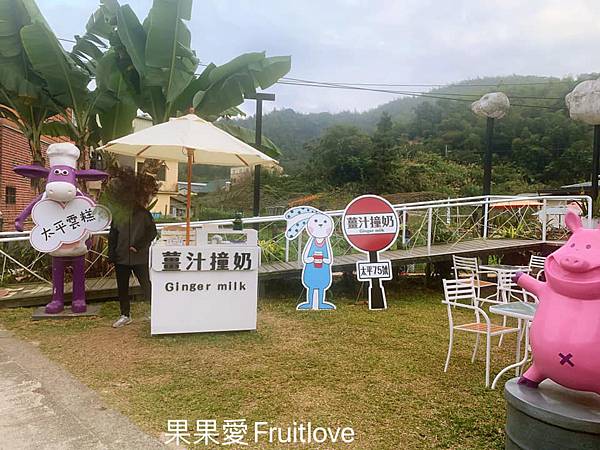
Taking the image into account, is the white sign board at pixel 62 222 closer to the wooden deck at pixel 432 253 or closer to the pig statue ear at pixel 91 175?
the pig statue ear at pixel 91 175

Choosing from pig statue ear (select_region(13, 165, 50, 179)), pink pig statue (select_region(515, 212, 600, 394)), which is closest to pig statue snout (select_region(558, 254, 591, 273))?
pink pig statue (select_region(515, 212, 600, 394))

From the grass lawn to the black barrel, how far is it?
59 centimetres

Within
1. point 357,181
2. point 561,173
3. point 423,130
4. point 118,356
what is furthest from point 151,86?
point 423,130

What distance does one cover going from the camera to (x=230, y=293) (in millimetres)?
5523

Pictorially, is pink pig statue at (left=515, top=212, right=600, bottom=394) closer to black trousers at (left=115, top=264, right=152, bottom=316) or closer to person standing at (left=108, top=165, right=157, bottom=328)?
person standing at (left=108, top=165, right=157, bottom=328)

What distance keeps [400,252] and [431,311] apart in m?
1.67

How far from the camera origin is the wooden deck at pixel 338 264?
266 inches

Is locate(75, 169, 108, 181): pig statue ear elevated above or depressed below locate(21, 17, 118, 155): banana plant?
below

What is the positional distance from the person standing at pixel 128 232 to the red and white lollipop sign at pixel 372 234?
289 centimetres

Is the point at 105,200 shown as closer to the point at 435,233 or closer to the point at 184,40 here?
the point at 184,40

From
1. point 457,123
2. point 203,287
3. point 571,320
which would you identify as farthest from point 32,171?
point 457,123

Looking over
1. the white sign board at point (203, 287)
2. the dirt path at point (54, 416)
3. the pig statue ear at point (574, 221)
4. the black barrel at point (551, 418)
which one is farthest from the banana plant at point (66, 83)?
the black barrel at point (551, 418)

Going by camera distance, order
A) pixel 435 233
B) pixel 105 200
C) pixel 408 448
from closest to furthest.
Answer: pixel 408 448
pixel 105 200
pixel 435 233

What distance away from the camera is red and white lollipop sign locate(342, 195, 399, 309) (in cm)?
731
